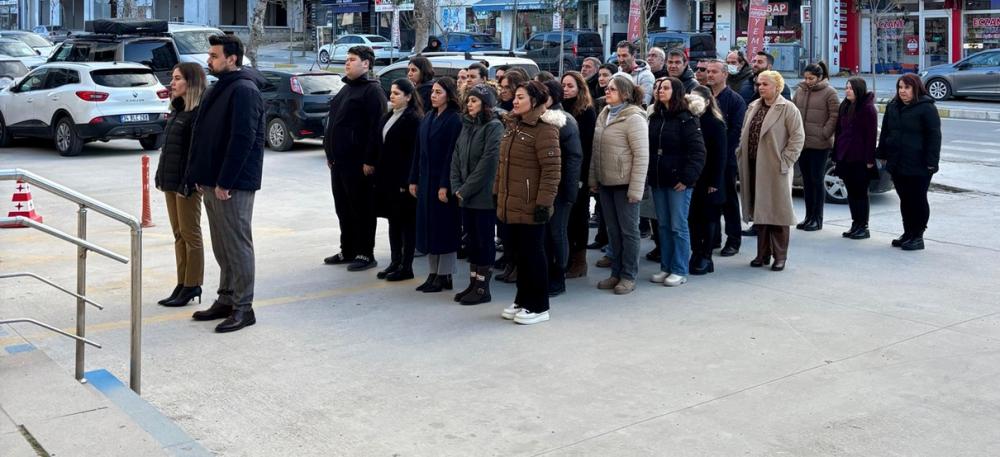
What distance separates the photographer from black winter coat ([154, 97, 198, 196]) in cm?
816

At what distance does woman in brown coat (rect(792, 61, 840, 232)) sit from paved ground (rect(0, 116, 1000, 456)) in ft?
2.95

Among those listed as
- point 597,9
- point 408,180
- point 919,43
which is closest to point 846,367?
point 408,180

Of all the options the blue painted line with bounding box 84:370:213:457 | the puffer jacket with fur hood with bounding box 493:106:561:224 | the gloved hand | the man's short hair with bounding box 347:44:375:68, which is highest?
the man's short hair with bounding box 347:44:375:68

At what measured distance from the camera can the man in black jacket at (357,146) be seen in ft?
31.8

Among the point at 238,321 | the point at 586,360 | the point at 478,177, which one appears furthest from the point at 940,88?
the point at 238,321

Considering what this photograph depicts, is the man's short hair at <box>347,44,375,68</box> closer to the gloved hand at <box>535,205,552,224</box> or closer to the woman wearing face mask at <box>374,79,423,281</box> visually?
the woman wearing face mask at <box>374,79,423,281</box>

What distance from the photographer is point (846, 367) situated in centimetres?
700

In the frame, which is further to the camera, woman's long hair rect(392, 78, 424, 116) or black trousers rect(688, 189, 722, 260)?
black trousers rect(688, 189, 722, 260)

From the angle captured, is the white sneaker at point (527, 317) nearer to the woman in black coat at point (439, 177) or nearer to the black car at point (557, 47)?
the woman in black coat at point (439, 177)

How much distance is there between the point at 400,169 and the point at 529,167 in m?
1.93

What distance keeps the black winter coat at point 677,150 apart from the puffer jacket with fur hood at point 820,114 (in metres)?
2.67

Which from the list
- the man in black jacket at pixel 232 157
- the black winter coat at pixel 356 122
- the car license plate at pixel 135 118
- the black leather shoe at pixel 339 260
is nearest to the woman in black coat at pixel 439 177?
the black winter coat at pixel 356 122

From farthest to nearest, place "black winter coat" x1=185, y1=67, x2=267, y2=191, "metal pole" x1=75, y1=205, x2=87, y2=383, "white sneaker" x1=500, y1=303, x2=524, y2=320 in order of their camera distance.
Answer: "white sneaker" x1=500, y1=303, x2=524, y2=320, "black winter coat" x1=185, y1=67, x2=267, y2=191, "metal pole" x1=75, y1=205, x2=87, y2=383

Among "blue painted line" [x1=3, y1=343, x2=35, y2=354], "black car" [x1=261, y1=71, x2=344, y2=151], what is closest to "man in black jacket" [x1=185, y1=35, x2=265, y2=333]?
"blue painted line" [x1=3, y1=343, x2=35, y2=354]
